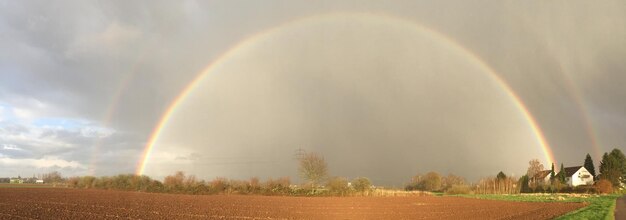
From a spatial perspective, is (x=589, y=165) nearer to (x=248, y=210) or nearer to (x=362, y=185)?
(x=362, y=185)

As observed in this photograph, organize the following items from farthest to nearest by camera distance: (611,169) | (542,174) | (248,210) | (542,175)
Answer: (542,174)
(542,175)
(611,169)
(248,210)

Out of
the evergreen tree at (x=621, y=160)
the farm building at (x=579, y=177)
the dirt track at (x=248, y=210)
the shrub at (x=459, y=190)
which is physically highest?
the evergreen tree at (x=621, y=160)

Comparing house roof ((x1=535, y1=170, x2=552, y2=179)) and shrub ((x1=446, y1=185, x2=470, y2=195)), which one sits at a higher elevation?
house roof ((x1=535, y1=170, x2=552, y2=179))

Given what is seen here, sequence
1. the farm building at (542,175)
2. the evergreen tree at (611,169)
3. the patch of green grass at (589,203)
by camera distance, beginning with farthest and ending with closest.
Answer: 1. the farm building at (542,175)
2. the evergreen tree at (611,169)
3. the patch of green grass at (589,203)

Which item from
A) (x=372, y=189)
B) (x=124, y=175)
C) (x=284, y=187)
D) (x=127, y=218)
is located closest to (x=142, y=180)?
(x=124, y=175)

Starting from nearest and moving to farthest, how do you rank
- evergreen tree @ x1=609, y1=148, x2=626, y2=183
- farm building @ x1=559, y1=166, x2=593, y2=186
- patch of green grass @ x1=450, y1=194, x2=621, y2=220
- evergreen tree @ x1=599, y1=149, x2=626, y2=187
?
patch of green grass @ x1=450, y1=194, x2=621, y2=220, evergreen tree @ x1=599, y1=149, x2=626, y2=187, evergreen tree @ x1=609, y1=148, x2=626, y2=183, farm building @ x1=559, y1=166, x2=593, y2=186

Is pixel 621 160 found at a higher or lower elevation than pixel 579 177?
higher

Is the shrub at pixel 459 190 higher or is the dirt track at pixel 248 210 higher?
the dirt track at pixel 248 210

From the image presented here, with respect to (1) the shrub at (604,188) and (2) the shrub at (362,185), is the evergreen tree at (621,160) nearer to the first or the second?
(1) the shrub at (604,188)

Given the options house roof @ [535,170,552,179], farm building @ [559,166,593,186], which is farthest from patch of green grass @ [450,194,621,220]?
house roof @ [535,170,552,179]

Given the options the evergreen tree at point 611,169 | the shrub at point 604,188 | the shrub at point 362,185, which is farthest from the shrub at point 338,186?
the evergreen tree at point 611,169

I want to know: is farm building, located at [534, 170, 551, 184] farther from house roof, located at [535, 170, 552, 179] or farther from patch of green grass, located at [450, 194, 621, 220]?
patch of green grass, located at [450, 194, 621, 220]

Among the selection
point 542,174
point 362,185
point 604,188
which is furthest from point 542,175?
point 362,185

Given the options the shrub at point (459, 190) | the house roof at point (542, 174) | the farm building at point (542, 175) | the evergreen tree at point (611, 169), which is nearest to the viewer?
the shrub at point (459, 190)
